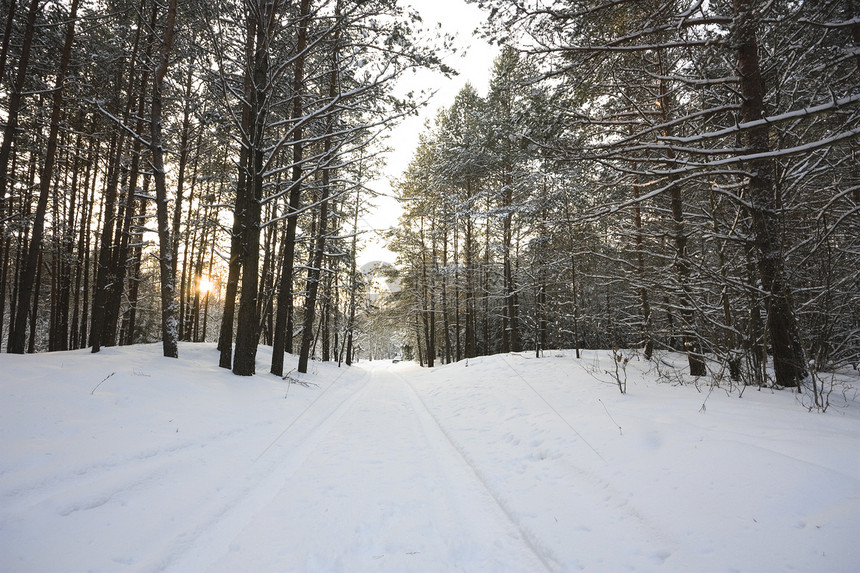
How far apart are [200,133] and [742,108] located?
1773 cm

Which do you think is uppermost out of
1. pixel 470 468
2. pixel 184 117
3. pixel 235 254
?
pixel 184 117

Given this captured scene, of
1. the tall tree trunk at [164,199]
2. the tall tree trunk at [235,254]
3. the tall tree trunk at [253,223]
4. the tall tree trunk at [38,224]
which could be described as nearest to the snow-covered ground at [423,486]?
the tall tree trunk at [253,223]

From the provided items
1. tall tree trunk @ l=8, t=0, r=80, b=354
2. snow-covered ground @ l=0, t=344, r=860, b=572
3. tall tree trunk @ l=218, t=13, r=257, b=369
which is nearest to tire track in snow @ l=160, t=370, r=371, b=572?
snow-covered ground @ l=0, t=344, r=860, b=572

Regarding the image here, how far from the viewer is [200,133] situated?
14.3m

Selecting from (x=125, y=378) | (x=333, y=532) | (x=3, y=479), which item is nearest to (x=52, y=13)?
(x=125, y=378)

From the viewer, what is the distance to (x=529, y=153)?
22.9ft

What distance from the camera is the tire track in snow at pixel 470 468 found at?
2463mm

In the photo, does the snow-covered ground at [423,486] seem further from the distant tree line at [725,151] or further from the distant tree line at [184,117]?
the distant tree line at [184,117]

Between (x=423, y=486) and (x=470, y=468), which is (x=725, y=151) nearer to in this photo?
(x=470, y=468)

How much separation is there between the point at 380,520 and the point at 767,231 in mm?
6639

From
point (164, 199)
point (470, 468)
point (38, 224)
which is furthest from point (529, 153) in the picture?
point (38, 224)

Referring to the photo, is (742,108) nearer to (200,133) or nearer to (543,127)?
(543,127)

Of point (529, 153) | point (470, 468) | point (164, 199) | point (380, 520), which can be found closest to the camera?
point (380, 520)

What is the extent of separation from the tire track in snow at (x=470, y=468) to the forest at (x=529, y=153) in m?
4.42
